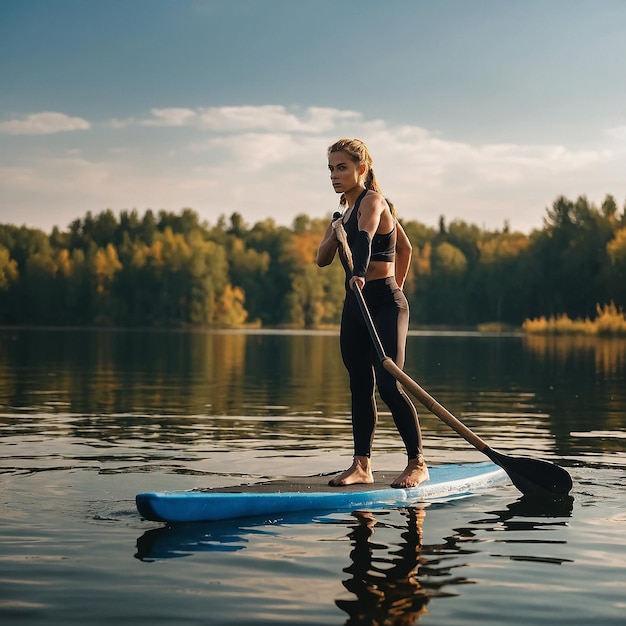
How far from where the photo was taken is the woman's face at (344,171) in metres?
7.84

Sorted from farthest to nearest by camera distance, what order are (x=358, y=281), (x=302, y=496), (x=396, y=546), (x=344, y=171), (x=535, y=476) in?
(x=535, y=476) → (x=344, y=171) → (x=358, y=281) → (x=302, y=496) → (x=396, y=546)

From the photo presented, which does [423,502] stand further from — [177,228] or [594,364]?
[177,228]

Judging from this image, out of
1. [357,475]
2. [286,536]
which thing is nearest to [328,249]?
[357,475]

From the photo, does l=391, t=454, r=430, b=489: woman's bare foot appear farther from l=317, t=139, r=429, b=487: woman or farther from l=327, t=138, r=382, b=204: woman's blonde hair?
l=327, t=138, r=382, b=204: woman's blonde hair

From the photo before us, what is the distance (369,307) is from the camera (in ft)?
25.9

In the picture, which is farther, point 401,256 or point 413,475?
point 401,256

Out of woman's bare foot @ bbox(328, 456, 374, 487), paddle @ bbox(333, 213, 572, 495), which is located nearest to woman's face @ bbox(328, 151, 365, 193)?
paddle @ bbox(333, 213, 572, 495)

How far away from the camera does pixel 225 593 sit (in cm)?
534

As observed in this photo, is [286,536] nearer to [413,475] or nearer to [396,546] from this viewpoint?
[396,546]

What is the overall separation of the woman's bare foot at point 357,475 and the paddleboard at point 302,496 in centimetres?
8

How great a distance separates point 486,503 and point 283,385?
14.1m

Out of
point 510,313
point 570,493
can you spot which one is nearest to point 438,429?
point 570,493

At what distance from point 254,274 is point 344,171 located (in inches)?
4749

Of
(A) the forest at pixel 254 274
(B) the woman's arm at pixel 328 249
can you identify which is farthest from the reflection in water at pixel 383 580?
(A) the forest at pixel 254 274
